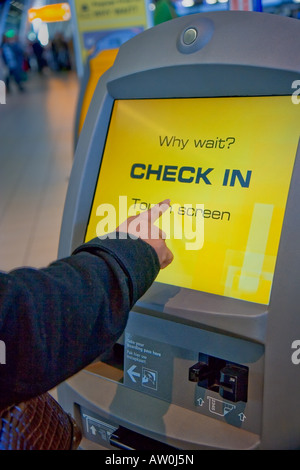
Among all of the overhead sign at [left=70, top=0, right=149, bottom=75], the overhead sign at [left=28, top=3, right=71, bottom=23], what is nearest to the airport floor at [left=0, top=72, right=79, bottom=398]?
the overhead sign at [left=70, top=0, right=149, bottom=75]

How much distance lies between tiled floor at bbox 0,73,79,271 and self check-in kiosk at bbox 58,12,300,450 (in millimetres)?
2242

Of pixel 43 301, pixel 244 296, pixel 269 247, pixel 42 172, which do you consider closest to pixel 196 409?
pixel 244 296

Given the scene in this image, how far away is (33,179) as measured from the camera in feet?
17.6

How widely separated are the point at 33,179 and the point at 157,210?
4.57 meters

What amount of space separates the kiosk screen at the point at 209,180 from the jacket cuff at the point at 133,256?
0.20 meters

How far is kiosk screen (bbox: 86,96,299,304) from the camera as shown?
966 millimetres

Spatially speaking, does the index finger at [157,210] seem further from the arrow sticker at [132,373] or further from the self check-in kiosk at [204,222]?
the arrow sticker at [132,373]

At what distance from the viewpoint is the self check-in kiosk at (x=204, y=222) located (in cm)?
95

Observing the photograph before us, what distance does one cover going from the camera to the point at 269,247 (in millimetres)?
956

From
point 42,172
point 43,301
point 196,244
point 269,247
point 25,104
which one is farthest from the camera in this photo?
point 25,104

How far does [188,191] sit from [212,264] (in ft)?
0.55

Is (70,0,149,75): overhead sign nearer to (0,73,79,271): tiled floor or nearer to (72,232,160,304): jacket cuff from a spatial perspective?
(0,73,79,271): tiled floor

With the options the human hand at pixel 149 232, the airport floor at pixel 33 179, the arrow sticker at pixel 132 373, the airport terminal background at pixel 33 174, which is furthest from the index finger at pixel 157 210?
the airport terminal background at pixel 33 174
